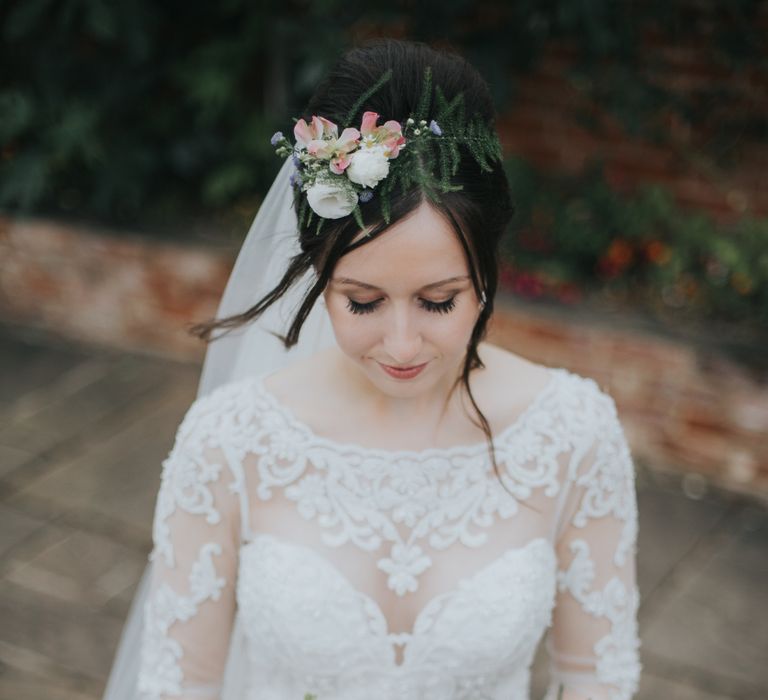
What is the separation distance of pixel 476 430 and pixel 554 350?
8.66 feet

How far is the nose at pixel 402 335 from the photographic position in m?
1.71

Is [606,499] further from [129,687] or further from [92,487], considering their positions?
[92,487]

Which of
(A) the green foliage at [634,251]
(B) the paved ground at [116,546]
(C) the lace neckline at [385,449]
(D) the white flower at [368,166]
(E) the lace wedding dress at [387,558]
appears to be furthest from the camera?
(A) the green foliage at [634,251]

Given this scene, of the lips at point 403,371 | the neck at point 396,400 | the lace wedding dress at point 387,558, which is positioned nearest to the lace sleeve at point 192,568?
the lace wedding dress at point 387,558

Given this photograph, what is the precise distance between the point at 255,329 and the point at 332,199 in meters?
0.77

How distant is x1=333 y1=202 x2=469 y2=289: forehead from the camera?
66.2 inches

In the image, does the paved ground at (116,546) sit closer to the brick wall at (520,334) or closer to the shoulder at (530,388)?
the brick wall at (520,334)

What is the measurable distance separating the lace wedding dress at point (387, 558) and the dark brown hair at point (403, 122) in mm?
370

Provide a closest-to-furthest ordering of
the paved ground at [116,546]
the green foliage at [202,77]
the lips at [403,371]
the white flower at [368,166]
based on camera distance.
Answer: the white flower at [368,166], the lips at [403,371], the paved ground at [116,546], the green foliage at [202,77]

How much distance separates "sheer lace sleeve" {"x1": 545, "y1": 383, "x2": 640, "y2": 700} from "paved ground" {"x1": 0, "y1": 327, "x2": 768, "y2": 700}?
1.52m

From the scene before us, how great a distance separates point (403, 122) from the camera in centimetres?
174

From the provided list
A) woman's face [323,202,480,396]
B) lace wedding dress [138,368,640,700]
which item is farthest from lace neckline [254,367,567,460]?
woman's face [323,202,480,396]

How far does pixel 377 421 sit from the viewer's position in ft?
6.75

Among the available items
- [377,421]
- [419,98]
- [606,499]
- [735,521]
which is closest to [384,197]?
[419,98]
